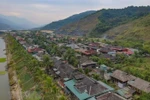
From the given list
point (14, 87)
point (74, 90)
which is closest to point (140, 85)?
point (74, 90)

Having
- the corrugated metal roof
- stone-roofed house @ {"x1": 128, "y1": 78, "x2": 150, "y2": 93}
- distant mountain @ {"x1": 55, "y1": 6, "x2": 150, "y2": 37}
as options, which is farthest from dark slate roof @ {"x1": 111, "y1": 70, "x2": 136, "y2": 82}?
distant mountain @ {"x1": 55, "y1": 6, "x2": 150, "y2": 37}

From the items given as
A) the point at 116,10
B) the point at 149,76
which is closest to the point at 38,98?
the point at 149,76

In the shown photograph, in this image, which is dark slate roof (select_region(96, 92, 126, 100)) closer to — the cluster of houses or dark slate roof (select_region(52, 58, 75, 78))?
the cluster of houses

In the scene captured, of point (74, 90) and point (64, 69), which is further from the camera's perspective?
point (64, 69)

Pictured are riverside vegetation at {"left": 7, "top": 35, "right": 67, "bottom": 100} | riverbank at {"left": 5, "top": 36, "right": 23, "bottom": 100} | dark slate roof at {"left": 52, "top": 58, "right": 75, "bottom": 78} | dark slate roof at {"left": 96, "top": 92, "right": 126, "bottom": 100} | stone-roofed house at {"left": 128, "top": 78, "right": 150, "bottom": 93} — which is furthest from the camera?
dark slate roof at {"left": 52, "top": 58, "right": 75, "bottom": 78}

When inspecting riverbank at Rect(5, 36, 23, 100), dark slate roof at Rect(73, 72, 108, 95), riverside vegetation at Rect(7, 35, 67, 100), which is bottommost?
riverbank at Rect(5, 36, 23, 100)

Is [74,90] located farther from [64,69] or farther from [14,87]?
[14,87]
